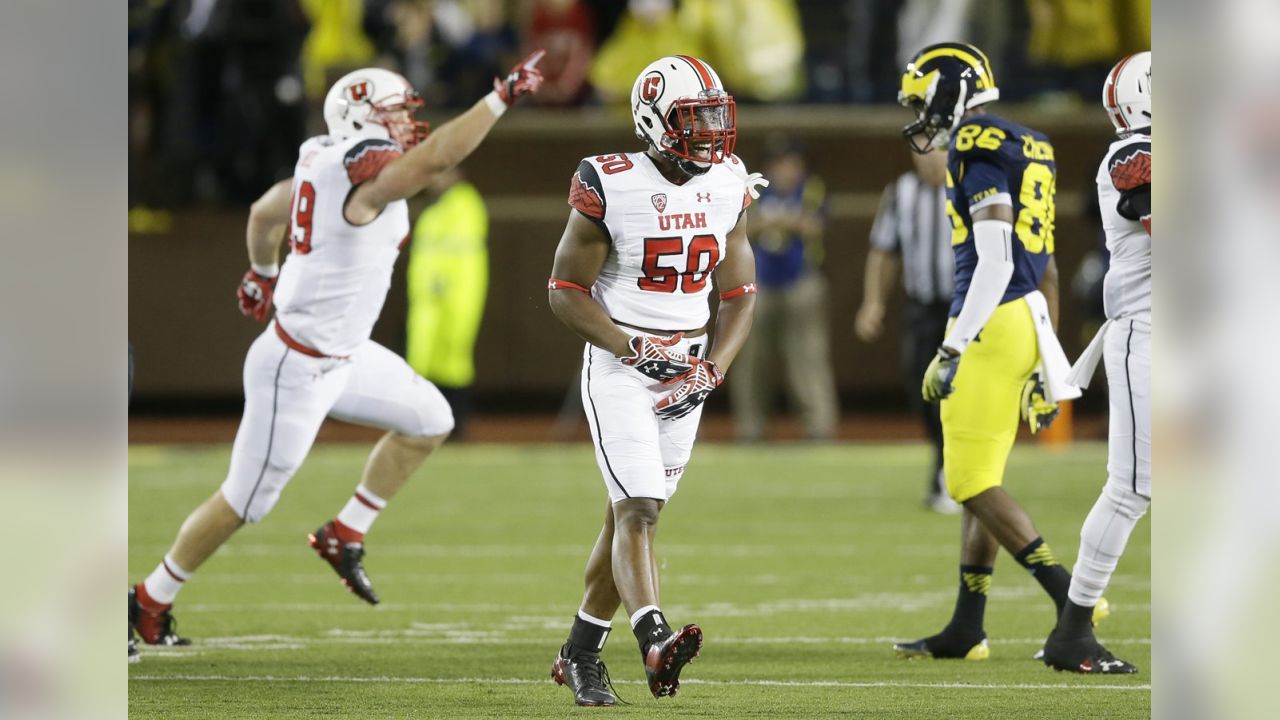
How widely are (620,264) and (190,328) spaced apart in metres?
11.9

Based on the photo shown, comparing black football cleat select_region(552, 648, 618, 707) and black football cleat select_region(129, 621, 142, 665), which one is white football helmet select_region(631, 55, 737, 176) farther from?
black football cleat select_region(129, 621, 142, 665)

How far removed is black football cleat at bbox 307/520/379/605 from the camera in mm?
7512

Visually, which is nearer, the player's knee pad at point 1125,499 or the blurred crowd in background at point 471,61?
the player's knee pad at point 1125,499

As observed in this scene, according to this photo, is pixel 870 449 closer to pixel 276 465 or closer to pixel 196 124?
pixel 196 124

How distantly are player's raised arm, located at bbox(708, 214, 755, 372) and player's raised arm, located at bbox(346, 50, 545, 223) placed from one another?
0.99 meters

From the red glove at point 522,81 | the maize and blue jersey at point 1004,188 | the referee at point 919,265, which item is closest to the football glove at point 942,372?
the maize and blue jersey at point 1004,188

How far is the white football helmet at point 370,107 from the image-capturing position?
740cm

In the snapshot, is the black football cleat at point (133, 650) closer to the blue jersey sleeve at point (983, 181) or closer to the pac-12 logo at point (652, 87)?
the pac-12 logo at point (652, 87)

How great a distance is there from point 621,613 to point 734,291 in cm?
263

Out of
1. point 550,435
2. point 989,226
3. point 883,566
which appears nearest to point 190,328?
point 550,435

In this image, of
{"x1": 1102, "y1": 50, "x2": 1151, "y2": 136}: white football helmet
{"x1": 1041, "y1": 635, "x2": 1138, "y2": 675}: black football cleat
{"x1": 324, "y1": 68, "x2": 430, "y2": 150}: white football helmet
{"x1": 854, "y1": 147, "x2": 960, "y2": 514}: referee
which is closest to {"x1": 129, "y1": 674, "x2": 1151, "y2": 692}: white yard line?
{"x1": 1041, "y1": 635, "x2": 1138, "y2": 675}: black football cleat

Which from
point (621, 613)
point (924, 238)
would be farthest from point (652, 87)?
point (924, 238)
